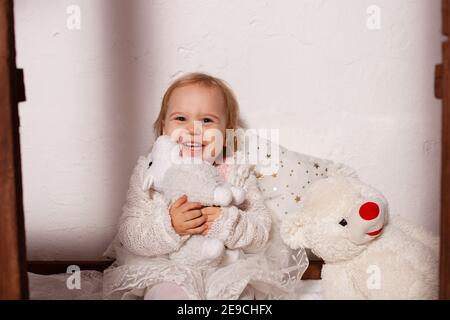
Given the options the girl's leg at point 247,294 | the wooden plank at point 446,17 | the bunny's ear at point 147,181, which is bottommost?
the girl's leg at point 247,294

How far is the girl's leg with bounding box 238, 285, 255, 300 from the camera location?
42.5 inches

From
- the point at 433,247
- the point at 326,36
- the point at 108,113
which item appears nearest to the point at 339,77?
the point at 326,36

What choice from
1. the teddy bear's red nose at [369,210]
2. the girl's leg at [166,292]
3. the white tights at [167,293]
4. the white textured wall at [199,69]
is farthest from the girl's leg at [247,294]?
the white textured wall at [199,69]

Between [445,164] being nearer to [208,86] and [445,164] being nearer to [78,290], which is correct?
[208,86]

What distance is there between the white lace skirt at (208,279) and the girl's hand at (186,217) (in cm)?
8

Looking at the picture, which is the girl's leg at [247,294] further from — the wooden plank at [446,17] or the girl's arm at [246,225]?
the wooden plank at [446,17]

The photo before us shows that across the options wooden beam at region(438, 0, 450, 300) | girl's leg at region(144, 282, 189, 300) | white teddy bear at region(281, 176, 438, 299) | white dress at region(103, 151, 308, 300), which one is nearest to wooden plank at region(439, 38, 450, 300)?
wooden beam at region(438, 0, 450, 300)

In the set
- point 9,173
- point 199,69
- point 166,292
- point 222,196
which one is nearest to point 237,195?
point 222,196

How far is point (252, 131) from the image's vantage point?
1440 millimetres

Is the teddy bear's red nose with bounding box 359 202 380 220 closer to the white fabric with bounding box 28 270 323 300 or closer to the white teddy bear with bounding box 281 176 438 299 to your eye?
the white teddy bear with bounding box 281 176 438 299

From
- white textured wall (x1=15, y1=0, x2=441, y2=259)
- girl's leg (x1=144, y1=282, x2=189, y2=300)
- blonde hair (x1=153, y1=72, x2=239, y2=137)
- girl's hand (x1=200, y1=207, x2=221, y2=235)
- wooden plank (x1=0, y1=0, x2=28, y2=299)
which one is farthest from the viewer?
white textured wall (x1=15, y1=0, x2=441, y2=259)

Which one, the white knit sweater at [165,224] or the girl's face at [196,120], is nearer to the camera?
the white knit sweater at [165,224]

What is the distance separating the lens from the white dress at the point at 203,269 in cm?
107

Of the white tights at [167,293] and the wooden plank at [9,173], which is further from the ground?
the wooden plank at [9,173]
